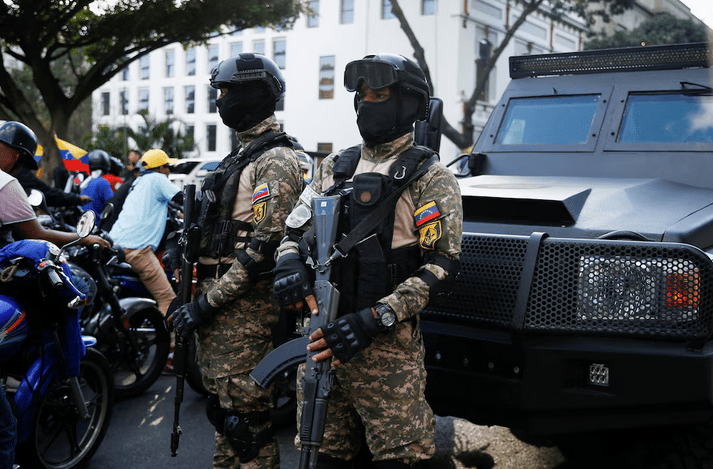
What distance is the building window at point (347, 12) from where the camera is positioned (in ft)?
109

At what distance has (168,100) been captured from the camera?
42.5m

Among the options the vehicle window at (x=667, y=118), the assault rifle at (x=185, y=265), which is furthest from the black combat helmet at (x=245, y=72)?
the vehicle window at (x=667, y=118)

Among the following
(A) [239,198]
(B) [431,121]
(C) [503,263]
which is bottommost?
(C) [503,263]

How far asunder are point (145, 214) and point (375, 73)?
3900mm

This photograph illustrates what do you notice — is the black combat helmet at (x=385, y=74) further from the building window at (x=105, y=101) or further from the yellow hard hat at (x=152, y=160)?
the building window at (x=105, y=101)

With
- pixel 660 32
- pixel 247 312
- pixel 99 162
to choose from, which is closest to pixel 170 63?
pixel 660 32

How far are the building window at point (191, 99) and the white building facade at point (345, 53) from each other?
0.06 m

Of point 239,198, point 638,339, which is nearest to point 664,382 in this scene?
point 638,339

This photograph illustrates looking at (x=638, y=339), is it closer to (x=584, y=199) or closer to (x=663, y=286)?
(x=663, y=286)

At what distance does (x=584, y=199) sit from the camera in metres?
3.66

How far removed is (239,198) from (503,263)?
1237mm

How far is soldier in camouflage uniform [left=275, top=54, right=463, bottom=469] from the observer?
2664mm

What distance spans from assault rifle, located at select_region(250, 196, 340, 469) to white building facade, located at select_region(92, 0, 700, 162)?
26259 mm

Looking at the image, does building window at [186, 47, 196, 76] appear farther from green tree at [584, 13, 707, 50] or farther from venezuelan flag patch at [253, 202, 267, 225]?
venezuelan flag patch at [253, 202, 267, 225]
